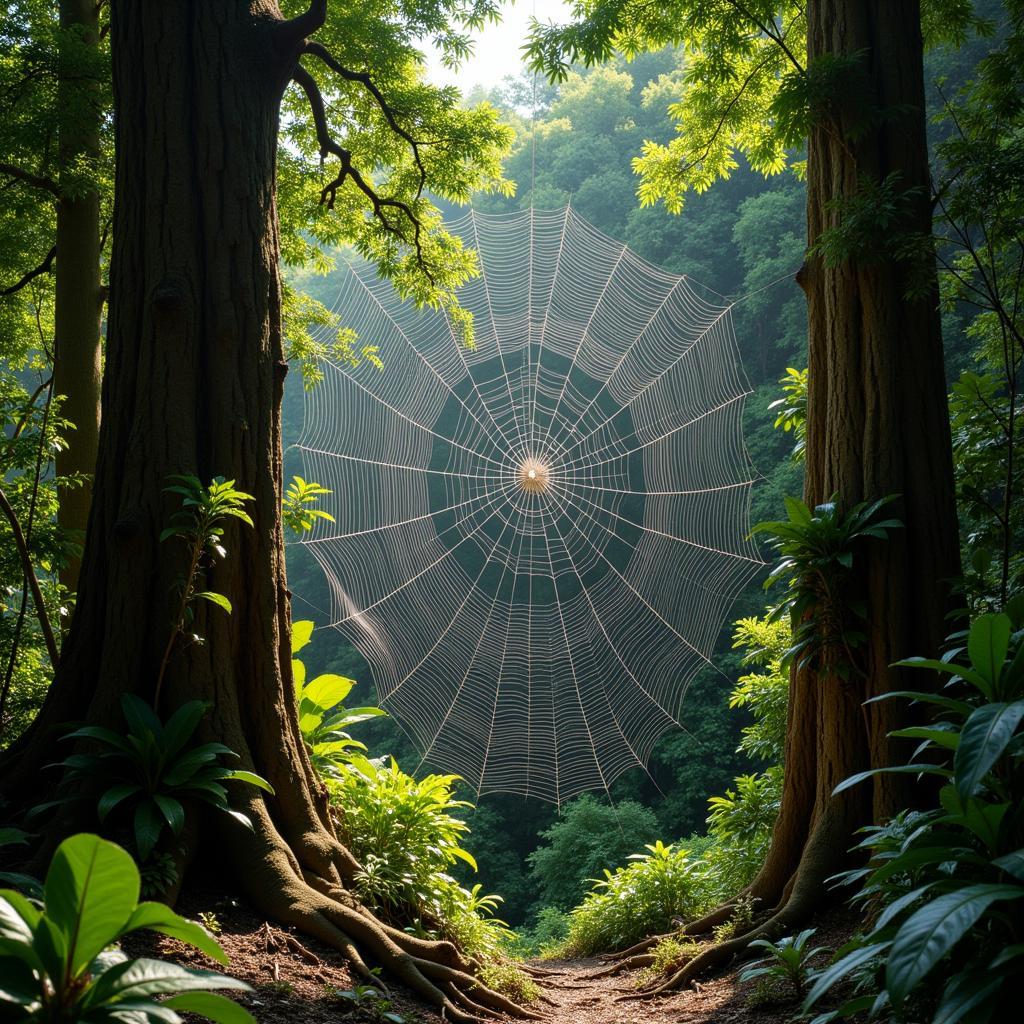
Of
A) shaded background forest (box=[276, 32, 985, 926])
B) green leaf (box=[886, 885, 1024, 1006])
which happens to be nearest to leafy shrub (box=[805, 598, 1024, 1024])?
green leaf (box=[886, 885, 1024, 1006])

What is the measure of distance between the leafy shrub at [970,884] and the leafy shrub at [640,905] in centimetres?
365

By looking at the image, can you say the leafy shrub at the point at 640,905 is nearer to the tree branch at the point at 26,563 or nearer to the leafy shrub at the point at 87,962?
the tree branch at the point at 26,563

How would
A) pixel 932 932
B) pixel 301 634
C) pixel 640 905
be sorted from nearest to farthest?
1. pixel 932 932
2. pixel 301 634
3. pixel 640 905

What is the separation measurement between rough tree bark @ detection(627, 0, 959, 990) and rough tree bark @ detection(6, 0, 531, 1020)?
58.9 inches

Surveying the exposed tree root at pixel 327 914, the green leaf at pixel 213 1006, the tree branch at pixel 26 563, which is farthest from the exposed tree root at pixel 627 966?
the green leaf at pixel 213 1006

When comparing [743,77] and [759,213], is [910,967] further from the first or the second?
[759,213]

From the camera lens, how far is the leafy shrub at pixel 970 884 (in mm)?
1601

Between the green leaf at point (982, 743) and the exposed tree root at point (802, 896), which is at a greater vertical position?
the green leaf at point (982, 743)

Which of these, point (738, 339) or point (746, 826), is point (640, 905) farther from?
point (738, 339)

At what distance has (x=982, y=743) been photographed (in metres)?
1.70

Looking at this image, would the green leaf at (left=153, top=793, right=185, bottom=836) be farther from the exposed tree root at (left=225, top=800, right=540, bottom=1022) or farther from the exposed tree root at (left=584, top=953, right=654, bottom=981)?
the exposed tree root at (left=584, top=953, right=654, bottom=981)

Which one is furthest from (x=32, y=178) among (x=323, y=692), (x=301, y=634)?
(x=323, y=692)

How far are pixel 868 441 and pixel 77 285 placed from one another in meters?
5.15

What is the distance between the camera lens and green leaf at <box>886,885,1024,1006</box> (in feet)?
5.02
